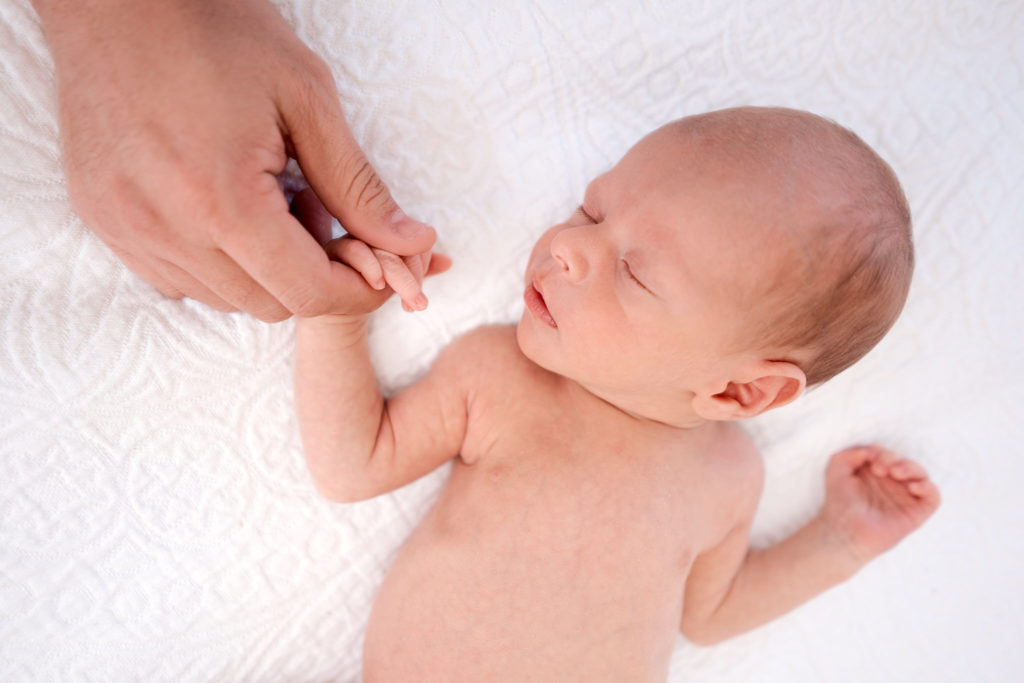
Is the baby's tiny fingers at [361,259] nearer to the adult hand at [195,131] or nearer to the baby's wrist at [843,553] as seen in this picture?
the adult hand at [195,131]

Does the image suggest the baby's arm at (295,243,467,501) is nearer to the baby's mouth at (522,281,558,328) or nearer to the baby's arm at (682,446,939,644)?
the baby's mouth at (522,281,558,328)

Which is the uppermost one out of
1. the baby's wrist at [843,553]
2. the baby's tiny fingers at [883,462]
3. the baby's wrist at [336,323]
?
the baby's wrist at [336,323]

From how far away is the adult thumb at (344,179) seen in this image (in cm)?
84

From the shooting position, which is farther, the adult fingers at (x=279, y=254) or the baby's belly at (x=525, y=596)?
the baby's belly at (x=525, y=596)

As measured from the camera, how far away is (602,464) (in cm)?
113

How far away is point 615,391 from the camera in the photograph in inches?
43.5

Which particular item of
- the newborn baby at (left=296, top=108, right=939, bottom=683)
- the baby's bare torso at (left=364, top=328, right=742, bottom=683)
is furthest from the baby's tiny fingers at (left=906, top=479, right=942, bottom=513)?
the baby's bare torso at (left=364, top=328, right=742, bottom=683)

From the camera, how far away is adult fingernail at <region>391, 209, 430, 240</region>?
904mm

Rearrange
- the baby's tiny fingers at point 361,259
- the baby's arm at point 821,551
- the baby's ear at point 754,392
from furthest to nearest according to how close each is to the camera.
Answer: the baby's arm at point 821,551 < the baby's ear at point 754,392 < the baby's tiny fingers at point 361,259

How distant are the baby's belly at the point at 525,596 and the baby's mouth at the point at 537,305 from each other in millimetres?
275

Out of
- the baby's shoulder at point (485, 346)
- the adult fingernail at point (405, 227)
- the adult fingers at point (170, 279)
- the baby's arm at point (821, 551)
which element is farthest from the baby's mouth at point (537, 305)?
the baby's arm at point (821, 551)

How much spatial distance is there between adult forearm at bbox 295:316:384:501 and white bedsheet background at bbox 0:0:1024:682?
0.07 metres

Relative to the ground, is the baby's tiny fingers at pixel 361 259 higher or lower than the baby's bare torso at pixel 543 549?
higher

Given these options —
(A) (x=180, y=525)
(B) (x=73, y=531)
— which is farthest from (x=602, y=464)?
(B) (x=73, y=531)
